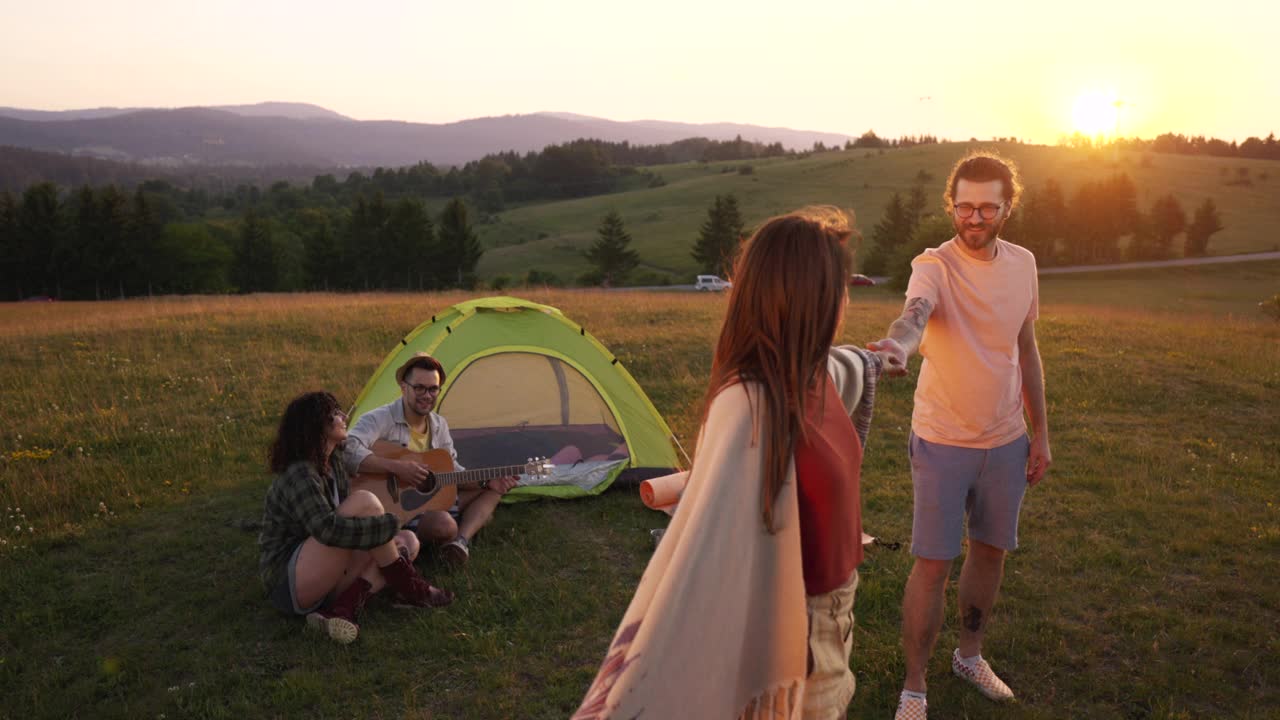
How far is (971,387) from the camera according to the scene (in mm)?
3369

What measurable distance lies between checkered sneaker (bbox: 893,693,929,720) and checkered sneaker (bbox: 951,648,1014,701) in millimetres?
517

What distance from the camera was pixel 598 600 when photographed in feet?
16.5

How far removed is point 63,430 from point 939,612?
8499 mm

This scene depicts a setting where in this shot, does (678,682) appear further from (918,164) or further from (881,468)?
(918,164)

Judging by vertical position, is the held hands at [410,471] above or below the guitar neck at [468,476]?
above

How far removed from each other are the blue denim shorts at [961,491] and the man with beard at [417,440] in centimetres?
306

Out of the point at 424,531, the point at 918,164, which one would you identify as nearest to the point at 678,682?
the point at 424,531

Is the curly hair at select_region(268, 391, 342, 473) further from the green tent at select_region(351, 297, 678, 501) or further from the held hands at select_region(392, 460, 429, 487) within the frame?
the green tent at select_region(351, 297, 678, 501)

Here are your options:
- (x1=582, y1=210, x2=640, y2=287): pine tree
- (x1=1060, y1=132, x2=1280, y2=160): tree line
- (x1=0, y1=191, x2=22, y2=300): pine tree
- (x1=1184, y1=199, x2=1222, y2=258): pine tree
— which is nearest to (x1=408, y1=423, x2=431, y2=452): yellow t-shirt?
(x1=582, y1=210, x2=640, y2=287): pine tree

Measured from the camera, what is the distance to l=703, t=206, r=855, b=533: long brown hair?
5.86ft

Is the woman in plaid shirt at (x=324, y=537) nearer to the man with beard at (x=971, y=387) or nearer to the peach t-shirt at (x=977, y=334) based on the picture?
the man with beard at (x=971, y=387)

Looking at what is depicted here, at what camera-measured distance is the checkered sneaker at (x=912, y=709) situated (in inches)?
143

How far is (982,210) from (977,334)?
50cm

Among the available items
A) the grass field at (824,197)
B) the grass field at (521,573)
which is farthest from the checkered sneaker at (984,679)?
the grass field at (824,197)
